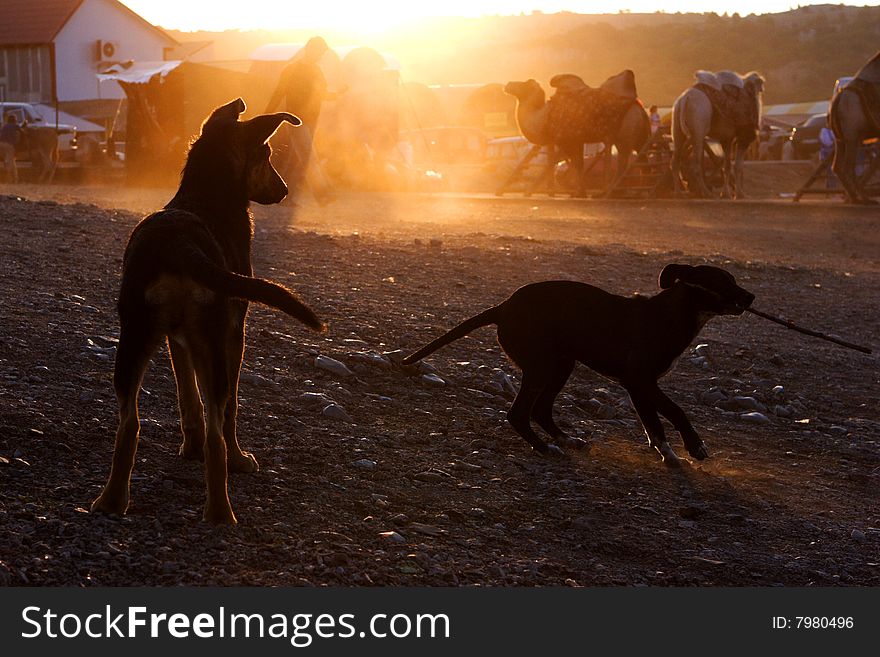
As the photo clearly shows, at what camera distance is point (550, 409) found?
634 cm

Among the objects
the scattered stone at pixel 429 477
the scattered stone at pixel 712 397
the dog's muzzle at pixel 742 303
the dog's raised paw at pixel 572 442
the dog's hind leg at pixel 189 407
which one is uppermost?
the dog's muzzle at pixel 742 303

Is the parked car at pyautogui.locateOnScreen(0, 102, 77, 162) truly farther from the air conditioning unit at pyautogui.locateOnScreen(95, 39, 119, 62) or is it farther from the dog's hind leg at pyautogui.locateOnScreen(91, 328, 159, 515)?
the dog's hind leg at pyautogui.locateOnScreen(91, 328, 159, 515)

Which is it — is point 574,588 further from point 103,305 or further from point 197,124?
point 197,124

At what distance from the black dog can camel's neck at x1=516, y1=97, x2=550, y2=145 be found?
2227cm

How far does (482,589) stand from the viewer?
4.10m

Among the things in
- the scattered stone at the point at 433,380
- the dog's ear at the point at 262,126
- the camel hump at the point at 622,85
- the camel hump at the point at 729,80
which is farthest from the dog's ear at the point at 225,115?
the camel hump at the point at 729,80

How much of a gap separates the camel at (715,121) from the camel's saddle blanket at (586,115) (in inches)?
49.9

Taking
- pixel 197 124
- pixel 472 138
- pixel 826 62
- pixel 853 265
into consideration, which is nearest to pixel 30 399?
pixel 853 265

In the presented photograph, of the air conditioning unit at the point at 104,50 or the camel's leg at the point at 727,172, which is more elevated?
the air conditioning unit at the point at 104,50

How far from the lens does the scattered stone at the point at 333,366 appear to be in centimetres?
709

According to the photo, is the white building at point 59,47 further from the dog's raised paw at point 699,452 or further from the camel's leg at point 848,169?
the dog's raised paw at point 699,452

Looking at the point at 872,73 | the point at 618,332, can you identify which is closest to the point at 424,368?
the point at 618,332

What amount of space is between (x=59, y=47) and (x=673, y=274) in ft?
152

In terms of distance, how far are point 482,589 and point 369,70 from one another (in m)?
26.5
